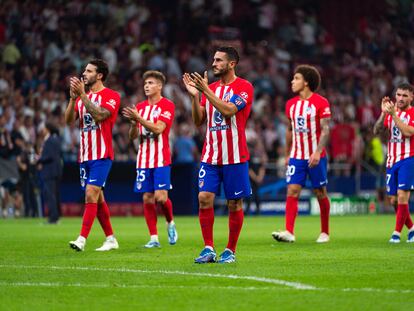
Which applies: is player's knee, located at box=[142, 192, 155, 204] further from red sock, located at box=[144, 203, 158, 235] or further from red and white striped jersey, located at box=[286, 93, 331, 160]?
red and white striped jersey, located at box=[286, 93, 331, 160]

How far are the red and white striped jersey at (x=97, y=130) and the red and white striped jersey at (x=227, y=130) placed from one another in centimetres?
236

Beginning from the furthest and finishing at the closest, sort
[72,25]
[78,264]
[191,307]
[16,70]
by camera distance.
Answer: [72,25] → [16,70] → [78,264] → [191,307]

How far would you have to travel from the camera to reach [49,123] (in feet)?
74.4

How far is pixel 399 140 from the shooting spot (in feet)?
49.1

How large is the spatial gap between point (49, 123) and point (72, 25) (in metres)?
6.64

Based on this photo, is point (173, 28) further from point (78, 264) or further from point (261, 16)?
point (78, 264)

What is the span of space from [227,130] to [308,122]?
4.25 meters

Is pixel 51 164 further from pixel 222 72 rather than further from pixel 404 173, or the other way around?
pixel 222 72

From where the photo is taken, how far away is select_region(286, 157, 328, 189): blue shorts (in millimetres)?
15352

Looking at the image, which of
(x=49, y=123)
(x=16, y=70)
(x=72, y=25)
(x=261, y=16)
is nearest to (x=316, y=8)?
(x=261, y=16)

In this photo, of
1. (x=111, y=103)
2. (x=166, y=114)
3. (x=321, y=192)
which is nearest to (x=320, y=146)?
(x=321, y=192)

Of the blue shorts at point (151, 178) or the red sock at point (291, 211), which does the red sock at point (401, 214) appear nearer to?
the red sock at point (291, 211)

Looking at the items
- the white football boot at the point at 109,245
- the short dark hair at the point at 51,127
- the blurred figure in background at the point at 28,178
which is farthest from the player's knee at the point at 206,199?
the blurred figure in background at the point at 28,178

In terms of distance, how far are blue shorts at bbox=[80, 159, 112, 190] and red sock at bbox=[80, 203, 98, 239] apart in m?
0.28
